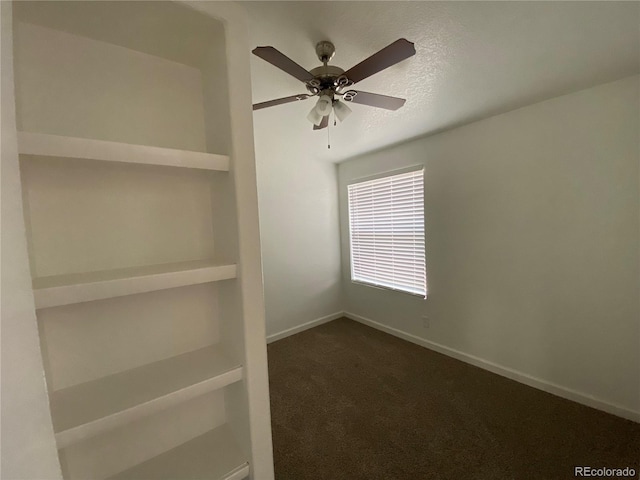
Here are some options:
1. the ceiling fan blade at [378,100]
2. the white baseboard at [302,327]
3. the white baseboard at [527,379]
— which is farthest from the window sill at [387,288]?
the ceiling fan blade at [378,100]

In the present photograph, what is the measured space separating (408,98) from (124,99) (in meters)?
1.85

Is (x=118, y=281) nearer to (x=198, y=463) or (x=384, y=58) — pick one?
(x=198, y=463)

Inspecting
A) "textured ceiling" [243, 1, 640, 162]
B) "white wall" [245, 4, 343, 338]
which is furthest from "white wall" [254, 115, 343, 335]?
"textured ceiling" [243, 1, 640, 162]

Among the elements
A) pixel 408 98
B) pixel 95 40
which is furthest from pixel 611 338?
pixel 95 40

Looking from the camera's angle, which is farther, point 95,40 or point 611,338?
point 611,338

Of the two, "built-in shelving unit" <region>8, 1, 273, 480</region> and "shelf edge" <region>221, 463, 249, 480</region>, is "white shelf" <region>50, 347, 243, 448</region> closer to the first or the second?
"built-in shelving unit" <region>8, 1, 273, 480</region>

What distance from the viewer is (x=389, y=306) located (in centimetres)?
353

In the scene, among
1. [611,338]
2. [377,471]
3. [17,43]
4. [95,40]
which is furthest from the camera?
[611,338]

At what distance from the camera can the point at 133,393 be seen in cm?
84

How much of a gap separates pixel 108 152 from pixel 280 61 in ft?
3.05

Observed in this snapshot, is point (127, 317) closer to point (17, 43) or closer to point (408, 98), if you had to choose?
point (17, 43)

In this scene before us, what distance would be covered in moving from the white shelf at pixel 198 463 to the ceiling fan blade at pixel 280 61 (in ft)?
5.53

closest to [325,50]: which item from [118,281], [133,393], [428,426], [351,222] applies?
[118,281]

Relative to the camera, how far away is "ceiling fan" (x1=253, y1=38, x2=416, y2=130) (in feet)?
4.02
